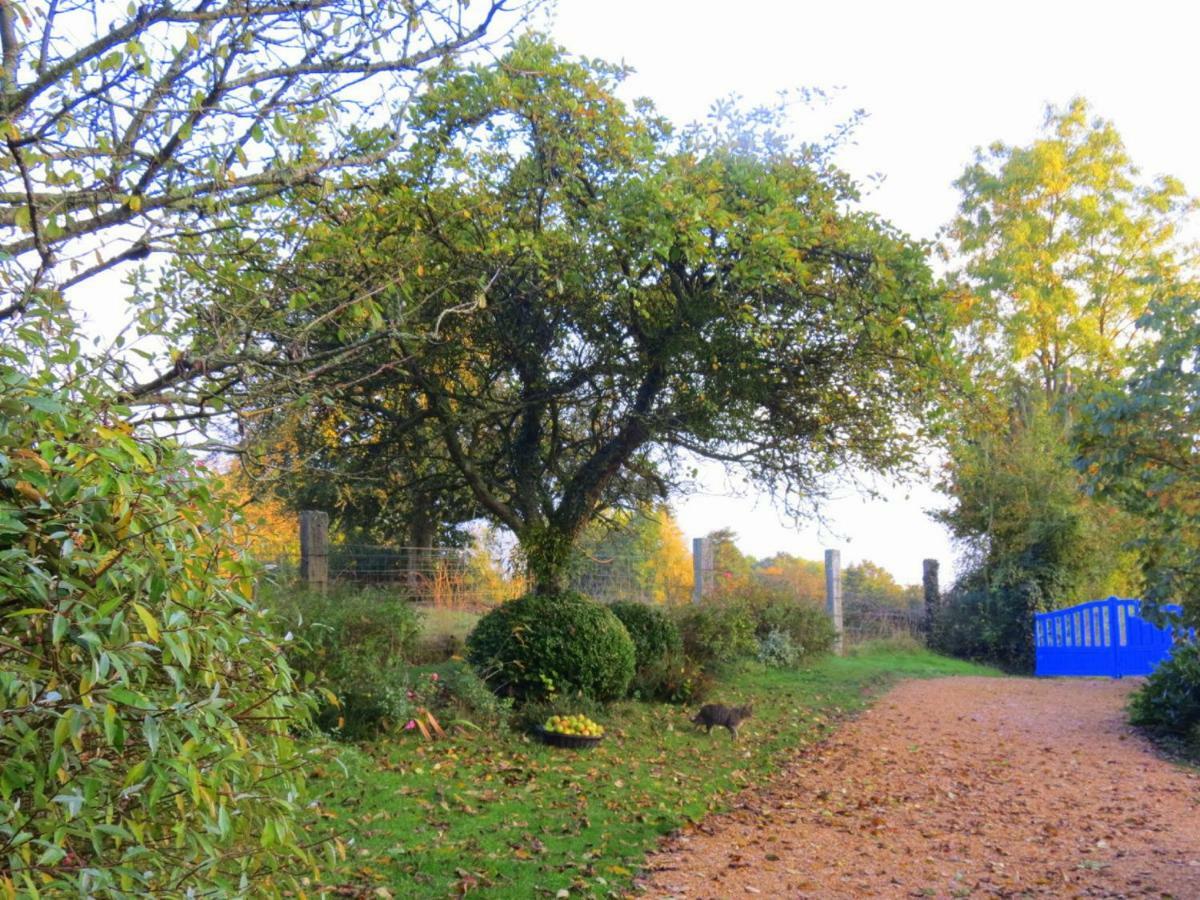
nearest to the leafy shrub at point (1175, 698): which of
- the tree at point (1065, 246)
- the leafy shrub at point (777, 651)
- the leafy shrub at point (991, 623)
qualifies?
the leafy shrub at point (777, 651)

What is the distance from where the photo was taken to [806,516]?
12766 mm

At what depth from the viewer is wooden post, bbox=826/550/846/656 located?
61.9 ft

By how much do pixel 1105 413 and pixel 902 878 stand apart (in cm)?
301

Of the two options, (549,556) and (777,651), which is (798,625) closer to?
(777,651)

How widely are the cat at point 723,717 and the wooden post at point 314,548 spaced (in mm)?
4464

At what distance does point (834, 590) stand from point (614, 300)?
10.7 meters

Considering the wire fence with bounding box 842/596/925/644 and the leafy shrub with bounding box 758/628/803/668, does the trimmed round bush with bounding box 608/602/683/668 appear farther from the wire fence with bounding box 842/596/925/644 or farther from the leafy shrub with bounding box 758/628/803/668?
the wire fence with bounding box 842/596/925/644

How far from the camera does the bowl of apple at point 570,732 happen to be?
8.98m

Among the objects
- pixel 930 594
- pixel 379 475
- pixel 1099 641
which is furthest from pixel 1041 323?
pixel 379 475

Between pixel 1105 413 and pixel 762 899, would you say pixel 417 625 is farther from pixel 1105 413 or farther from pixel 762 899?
pixel 1105 413

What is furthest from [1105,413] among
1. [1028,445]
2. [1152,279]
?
[1028,445]

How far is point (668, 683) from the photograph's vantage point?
11773mm

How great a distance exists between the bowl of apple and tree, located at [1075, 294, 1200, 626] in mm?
4844

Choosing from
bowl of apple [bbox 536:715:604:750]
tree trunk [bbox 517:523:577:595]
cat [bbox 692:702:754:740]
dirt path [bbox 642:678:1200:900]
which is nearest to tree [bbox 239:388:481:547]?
tree trunk [bbox 517:523:577:595]
